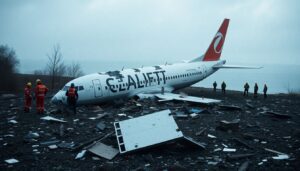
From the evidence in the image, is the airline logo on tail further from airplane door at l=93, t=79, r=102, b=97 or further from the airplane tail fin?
airplane door at l=93, t=79, r=102, b=97

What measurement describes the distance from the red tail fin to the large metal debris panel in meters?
17.1

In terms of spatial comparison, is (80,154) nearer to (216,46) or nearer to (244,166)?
(244,166)

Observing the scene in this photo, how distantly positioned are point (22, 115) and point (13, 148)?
213 inches

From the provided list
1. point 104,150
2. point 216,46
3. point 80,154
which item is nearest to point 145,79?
point 216,46

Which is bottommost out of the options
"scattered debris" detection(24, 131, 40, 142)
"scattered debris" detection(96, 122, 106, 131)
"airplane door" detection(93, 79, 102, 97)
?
"scattered debris" detection(24, 131, 40, 142)

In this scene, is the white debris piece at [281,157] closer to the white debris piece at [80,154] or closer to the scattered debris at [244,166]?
the scattered debris at [244,166]

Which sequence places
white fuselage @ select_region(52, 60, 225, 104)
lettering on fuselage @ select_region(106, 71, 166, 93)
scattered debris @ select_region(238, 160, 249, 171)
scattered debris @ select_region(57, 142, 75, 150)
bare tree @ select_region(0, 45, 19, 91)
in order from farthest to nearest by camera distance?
1. bare tree @ select_region(0, 45, 19, 91)
2. lettering on fuselage @ select_region(106, 71, 166, 93)
3. white fuselage @ select_region(52, 60, 225, 104)
4. scattered debris @ select_region(57, 142, 75, 150)
5. scattered debris @ select_region(238, 160, 249, 171)

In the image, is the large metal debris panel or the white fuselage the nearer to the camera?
the large metal debris panel

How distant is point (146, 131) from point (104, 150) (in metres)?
1.19

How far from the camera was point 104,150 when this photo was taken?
7078 mm

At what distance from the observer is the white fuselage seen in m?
14.9

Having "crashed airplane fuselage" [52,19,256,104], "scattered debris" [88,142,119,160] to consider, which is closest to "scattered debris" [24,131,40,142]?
"scattered debris" [88,142,119,160]

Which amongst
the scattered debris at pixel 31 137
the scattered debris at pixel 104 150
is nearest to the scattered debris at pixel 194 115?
the scattered debris at pixel 104 150

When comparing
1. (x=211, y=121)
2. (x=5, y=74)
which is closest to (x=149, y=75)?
(x=211, y=121)
